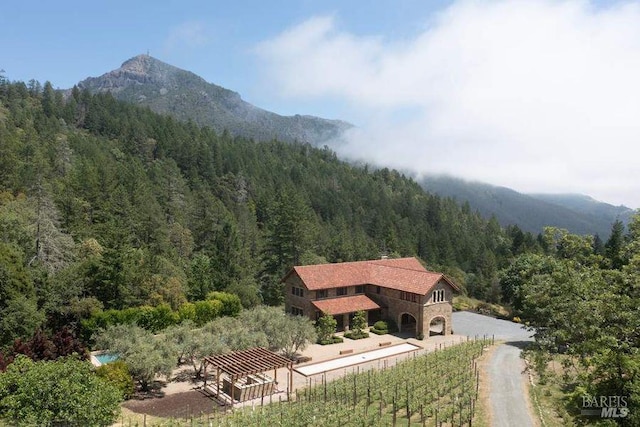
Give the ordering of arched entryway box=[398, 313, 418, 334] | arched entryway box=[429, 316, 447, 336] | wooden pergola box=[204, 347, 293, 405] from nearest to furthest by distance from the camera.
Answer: wooden pergola box=[204, 347, 293, 405] → arched entryway box=[429, 316, 447, 336] → arched entryway box=[398, 313, 418, 334]

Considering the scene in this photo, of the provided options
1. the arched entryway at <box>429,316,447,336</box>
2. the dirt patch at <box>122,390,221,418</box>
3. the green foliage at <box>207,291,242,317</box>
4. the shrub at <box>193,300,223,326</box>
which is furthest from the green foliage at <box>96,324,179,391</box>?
the arched entryway at <box>429,316,447,336</box>

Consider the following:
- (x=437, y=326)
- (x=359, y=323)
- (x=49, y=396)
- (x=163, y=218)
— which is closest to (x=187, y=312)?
(x=359, y=323)

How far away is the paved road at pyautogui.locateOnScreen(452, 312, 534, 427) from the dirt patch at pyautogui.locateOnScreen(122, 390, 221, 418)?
55.1 feet

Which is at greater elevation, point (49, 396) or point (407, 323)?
point (49, 396)

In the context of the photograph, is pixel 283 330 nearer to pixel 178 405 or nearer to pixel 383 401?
pixel 178 405

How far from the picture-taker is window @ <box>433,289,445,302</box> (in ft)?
154

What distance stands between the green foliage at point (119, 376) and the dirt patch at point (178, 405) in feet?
2.52

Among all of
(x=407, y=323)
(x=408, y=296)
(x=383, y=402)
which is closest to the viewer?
(x=383, y=402)

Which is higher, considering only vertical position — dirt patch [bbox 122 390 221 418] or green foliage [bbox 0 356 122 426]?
green foliage [bbox 0 356 122 426]

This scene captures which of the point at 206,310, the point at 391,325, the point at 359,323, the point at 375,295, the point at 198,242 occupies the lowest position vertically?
the point at 391,325

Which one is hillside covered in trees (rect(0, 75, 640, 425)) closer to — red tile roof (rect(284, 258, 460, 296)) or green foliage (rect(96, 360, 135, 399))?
green foliage (rect(96, 360, 135, 399))

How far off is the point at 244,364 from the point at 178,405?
4.61m

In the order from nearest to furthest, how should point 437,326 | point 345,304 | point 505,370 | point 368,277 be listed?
point 505,370 < point 345,304 < point 437,326 < point 368,277

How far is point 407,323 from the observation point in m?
50.6
